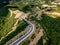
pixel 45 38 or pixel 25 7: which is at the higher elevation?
pixel 45 38

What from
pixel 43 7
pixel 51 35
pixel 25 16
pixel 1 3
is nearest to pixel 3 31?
pixel 25 16

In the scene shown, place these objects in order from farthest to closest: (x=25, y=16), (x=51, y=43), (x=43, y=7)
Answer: (x=43, y=7)
(x=25, y=16)
(x=51, y=43)

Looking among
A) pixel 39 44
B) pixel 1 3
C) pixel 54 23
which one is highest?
pixel 39 44

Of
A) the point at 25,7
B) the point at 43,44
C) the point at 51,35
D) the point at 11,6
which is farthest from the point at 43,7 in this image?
the point at 43,44

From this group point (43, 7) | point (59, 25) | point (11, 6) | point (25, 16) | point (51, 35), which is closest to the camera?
point (51, 35)

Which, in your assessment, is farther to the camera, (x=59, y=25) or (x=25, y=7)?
(x=25, y=7)

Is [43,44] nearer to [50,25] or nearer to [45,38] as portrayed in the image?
[45,38]

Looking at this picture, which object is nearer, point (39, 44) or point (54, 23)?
point (39, 44)

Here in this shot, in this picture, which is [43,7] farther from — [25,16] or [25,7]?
[25,16]

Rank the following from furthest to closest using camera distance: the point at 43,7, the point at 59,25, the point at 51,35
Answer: the point at 43,7
the point at 59,25
the point at 51,35
